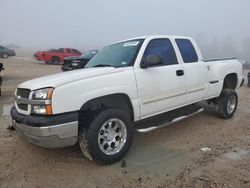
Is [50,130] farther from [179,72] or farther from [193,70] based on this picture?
[193,70]

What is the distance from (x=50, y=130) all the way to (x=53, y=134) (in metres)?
0.07

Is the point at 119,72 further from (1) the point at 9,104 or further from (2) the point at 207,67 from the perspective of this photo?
(1) the point at 9,104

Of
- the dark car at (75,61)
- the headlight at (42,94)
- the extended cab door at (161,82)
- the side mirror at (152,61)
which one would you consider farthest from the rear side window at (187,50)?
the dark car at (75,61)

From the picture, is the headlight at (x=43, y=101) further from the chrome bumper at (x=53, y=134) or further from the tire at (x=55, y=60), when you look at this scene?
the tire at (x=55, y=60)

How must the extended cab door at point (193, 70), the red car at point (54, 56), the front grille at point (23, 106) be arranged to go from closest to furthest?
the front grille at point (23, 106)
the extended cab door at point (193, 70)
the red car at point (54, 56)

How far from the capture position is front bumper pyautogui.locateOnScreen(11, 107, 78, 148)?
3.25 metres

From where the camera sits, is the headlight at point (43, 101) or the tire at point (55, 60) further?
the tire at point (55, 60)

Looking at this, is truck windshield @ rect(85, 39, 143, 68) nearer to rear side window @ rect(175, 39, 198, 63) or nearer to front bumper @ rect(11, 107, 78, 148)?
rear side window @ rect(175, 39, 198, 63)

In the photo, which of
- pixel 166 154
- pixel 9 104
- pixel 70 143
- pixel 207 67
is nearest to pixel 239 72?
pixel 207 67

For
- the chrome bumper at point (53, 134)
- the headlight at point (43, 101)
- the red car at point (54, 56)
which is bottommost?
the red car at point (54, 56)

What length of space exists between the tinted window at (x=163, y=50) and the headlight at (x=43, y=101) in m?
1.93

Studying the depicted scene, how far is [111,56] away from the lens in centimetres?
474

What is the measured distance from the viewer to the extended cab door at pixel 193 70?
5010mm

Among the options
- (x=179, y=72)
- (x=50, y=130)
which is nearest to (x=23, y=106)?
(x=50, y=130)
